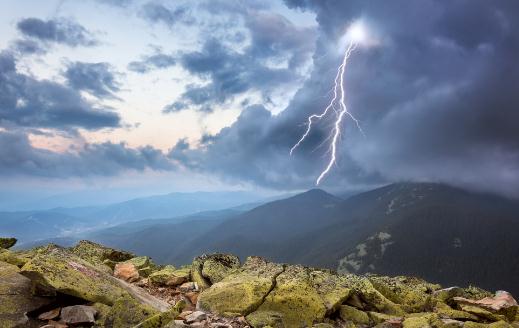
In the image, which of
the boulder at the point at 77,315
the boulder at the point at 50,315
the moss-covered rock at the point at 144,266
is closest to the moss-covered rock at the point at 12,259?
the boulder at the point at 50,315

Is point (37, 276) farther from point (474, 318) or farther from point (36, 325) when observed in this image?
point (474, 318)

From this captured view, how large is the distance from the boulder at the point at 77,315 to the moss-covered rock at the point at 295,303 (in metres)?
6.61

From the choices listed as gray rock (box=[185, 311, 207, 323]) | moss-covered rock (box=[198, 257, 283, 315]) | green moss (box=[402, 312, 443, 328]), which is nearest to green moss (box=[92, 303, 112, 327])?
gray rock (box=[185, 311, 207, 323])

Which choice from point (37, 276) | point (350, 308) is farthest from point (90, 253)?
point (350, 308)

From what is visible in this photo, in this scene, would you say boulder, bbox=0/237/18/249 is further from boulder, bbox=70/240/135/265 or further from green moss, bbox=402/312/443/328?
green moss, bbox=402/312/443/328

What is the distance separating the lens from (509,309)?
21750 millimetres

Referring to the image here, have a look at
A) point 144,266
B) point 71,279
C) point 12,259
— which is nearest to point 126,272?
point 144,266

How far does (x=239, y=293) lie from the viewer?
1869 cm

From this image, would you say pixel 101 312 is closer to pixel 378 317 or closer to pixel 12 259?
pixel 12 259

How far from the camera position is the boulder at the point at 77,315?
14023 mm

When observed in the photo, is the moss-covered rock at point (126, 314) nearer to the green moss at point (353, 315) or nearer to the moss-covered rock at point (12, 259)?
the moss-covered rock at point (12, 259)

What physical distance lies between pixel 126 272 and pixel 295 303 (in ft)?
38.2

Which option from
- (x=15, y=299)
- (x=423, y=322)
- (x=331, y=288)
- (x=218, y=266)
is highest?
(x=15, y=299)

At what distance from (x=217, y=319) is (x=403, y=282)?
17.1 m
